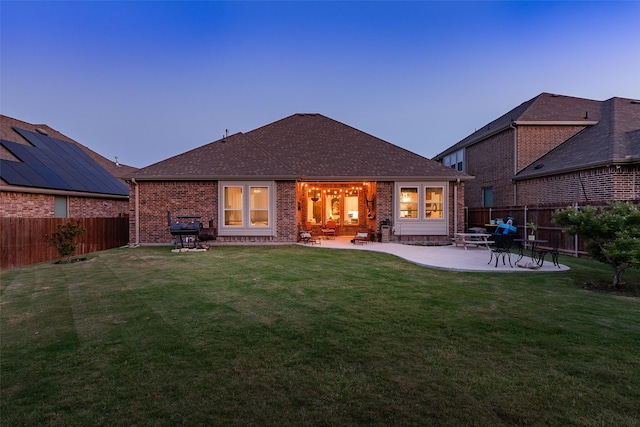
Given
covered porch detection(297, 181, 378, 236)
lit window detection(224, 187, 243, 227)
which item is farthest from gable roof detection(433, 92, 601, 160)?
lit window detection(224, 187, 243, 227)

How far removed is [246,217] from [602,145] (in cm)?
1588

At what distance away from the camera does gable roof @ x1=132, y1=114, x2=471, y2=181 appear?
44.4 feet

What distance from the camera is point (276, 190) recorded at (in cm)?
1364

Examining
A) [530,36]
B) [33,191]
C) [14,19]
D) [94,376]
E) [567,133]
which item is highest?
[530,36]

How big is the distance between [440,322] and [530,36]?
2885cm

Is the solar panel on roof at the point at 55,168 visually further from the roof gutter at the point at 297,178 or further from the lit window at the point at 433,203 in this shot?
the lit window at the point at 433,203

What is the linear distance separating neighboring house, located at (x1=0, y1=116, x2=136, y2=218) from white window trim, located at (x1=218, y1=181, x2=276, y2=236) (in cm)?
740

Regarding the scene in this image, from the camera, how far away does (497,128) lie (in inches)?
711

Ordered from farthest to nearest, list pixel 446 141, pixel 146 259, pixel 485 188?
pixel 446 141 → pixel 485 188 → pixel 146 259

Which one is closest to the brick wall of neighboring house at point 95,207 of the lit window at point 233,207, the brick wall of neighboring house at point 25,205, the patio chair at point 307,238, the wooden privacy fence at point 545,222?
the brick wall of neighboring house at point 25,205

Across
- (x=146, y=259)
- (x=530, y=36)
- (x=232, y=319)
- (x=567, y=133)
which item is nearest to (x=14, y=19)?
(x=146, y=259)

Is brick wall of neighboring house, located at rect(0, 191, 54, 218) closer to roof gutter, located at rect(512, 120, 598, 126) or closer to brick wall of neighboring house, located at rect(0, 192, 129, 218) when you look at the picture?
brick wall of neighboring house, located at rect(0, 192, 129, 218)

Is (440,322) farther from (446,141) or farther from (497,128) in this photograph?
(446,141)

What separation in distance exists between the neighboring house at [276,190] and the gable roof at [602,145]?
4385 mm
